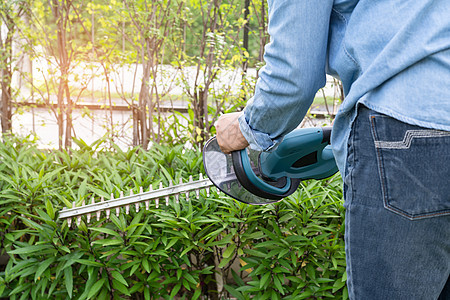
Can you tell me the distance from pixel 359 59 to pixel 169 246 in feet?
5.20

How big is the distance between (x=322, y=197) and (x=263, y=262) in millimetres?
491

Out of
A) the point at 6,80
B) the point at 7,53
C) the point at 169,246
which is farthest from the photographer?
the point at 6,80

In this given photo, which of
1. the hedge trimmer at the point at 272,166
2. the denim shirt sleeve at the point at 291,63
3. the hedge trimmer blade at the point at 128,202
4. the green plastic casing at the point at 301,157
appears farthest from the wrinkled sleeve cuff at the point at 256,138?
the hedge trimmer blade at the point at 128,202

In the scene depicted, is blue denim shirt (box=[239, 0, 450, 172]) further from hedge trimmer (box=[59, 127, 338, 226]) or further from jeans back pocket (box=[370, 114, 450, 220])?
hedge trimmer (box=[59, 127, 338, 226])

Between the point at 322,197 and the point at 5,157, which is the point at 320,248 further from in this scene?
the point at 5,157

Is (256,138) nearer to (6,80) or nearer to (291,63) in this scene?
(291,63)

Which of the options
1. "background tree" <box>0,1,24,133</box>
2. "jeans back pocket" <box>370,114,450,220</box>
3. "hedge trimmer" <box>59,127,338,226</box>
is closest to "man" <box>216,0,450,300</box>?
"jeans back pocket" <box>370,114,450,220</box>

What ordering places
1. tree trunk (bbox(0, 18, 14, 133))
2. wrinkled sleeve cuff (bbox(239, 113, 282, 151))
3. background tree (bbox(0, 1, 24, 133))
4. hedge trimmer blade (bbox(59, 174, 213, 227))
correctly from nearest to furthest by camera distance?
1. wrinkled sleeve cuff (bbox(239, 113, 282, 151))
2. hedge trimmer blade (bbox(59, 174, 213, 227))
3. background tree (bbox(0, 1, 24, 133))
4. tree trunk (bbox(0, 18, 14, 133))

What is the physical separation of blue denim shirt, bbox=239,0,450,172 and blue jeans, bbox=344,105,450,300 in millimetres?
48

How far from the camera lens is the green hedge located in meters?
2.44

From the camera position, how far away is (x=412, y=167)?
102 centimetres

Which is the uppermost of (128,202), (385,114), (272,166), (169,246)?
(385,114)

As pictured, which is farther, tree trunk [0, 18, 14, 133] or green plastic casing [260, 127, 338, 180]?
tree trunk [0, 18, 14, 133]

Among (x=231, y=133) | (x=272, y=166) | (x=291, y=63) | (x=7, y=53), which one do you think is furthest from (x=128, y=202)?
(x=7, y=53)
